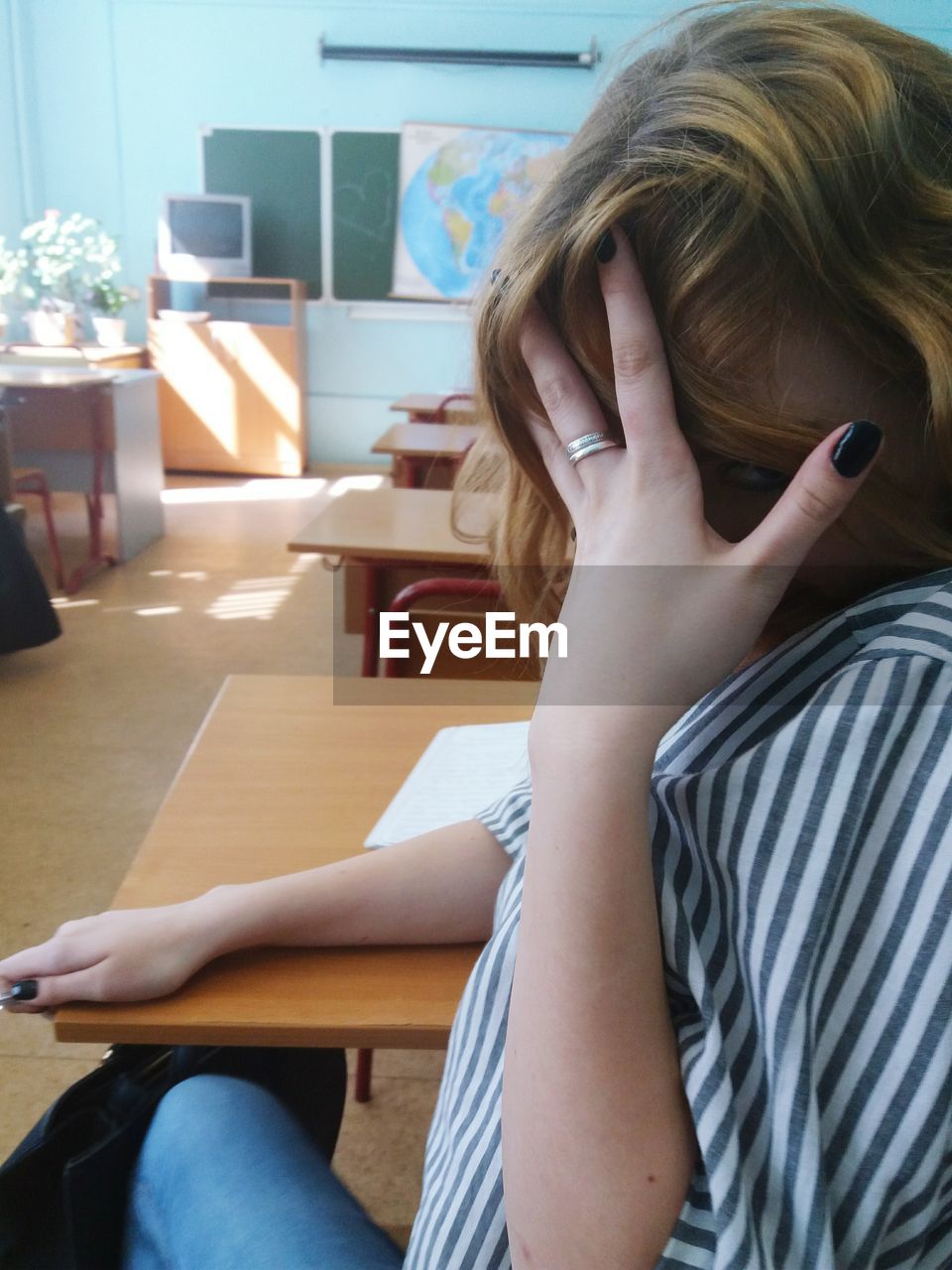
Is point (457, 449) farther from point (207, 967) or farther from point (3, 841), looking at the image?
point (207, 967)

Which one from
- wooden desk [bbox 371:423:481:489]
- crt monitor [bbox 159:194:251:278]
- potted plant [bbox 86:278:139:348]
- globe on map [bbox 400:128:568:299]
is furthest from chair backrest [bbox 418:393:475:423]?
potted plant [bbox 86:278:139:348]

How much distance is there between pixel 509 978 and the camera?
56 cm

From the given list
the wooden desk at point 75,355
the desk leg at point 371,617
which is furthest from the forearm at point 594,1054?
the wooden desk at point 75,355

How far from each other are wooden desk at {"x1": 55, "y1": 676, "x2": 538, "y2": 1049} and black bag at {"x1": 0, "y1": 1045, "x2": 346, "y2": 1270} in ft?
0.23

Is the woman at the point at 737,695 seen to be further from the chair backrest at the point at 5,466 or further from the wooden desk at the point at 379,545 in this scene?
the chair backrest at the point at 5,466

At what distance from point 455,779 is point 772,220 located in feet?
1.99

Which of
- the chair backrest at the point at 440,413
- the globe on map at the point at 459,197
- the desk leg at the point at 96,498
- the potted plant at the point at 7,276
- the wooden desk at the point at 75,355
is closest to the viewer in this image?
the chair backrest at the point at 440,413

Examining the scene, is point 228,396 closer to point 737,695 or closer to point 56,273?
point 56,273

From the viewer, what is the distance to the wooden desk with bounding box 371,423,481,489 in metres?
2.89

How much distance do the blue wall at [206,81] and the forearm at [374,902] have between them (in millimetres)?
5219

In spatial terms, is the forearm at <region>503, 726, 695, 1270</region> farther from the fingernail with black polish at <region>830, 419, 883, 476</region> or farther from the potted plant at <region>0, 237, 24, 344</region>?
the potted plant at <region>0, 237, 24, 344</region>

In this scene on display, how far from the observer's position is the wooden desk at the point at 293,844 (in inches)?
25.6

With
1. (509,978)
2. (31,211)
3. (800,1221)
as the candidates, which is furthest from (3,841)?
(31,211)

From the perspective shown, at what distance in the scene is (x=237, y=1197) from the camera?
61 cm
